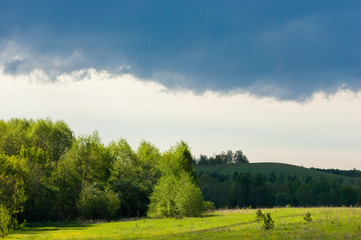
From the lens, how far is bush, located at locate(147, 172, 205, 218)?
58469 mm

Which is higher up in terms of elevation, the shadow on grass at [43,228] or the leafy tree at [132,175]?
the leafy tree at [132,175]

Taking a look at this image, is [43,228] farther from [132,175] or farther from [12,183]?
[132,175]

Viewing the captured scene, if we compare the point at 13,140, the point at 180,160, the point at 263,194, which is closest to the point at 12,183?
the point at 13,140

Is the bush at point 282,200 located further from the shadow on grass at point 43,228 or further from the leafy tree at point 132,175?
the shadow on grass at point 43,228

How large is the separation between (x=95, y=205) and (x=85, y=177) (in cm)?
1066

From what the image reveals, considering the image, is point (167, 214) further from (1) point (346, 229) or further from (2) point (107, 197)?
(1) point (346, 229)

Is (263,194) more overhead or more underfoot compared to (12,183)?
more underfoot

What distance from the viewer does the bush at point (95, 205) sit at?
6631 centimetres

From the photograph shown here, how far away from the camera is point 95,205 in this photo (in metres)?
66.4

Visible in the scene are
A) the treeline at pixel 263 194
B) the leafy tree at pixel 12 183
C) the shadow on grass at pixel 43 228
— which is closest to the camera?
the shadow on grass at pixel 43 228

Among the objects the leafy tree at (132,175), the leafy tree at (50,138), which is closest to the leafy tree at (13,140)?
the leafy tree at (50,138)

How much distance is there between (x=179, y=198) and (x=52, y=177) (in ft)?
88.5

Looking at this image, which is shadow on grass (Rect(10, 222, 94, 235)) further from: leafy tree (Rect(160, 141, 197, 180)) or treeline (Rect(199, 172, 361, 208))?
treeline (Rect(199, 172, 361, 208))

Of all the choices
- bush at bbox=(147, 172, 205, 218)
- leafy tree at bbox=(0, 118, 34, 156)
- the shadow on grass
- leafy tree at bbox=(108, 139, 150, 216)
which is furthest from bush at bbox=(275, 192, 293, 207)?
the shadow on grass
